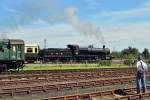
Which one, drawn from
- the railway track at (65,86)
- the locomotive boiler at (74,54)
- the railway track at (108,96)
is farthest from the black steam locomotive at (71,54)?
the railway track at (108,96)

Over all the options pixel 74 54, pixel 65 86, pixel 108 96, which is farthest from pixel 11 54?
pixel 74 54

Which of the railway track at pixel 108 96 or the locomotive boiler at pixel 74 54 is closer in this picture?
the railway track at pixel 108 96

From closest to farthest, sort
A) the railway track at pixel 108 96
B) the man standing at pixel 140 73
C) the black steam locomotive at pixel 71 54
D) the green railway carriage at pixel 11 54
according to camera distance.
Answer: the railway track at pixel 108 96 < the man standing at pixel 140 73 < the green railway carriage at pixel 11 54 < the black steam locomotive at pixel 71 54

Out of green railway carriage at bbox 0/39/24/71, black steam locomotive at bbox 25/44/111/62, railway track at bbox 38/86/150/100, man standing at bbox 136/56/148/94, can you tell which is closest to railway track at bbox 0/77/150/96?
railway track at bbox 38/86/150/100

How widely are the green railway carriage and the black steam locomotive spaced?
70.3 ft

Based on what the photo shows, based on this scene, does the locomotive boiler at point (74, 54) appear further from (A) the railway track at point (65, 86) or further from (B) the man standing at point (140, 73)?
(B) the man standing at point (140, 73)

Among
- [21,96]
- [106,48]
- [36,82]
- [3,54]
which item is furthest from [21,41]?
[106,48]

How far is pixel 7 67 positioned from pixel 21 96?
63.7ft

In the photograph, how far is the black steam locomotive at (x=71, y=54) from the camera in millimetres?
64188

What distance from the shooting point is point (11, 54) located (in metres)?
39.6

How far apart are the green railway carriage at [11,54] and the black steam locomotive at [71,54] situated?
70.3 ft

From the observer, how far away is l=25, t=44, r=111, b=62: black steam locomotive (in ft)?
211

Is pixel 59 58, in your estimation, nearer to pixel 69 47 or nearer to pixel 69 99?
pixel 69 47

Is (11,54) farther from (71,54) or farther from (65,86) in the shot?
(71,54)
